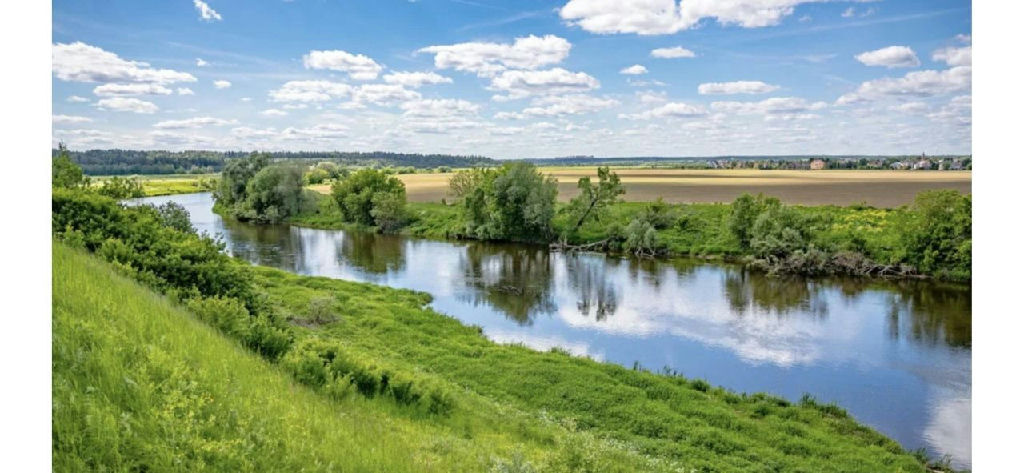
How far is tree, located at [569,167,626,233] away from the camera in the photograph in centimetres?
4634

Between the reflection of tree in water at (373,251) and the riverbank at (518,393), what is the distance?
50.8 feet

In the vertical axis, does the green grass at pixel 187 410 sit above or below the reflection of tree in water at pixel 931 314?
above

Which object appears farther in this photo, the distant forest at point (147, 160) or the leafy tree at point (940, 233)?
the leafy tree at point (940, 233)

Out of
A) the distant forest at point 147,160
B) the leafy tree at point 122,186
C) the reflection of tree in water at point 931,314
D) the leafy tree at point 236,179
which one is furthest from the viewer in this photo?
the leafy tree at point 236,179

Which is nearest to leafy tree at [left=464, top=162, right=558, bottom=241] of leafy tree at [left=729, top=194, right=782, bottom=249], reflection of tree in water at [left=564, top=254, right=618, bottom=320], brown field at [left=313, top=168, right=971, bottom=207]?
reflection of tree in water at [left=564, top=254, right=618, bottom=320]

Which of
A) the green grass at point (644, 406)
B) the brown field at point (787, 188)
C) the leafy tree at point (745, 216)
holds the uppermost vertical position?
the brown field at point (787, 188)

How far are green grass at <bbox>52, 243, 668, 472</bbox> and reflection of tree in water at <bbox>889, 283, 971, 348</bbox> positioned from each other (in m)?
21.0

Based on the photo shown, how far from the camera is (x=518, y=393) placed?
15.0 metres

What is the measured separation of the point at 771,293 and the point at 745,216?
37.1 feet

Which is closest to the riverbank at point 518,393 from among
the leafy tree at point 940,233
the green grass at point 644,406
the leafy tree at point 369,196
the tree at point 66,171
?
the green grass at point 644,406

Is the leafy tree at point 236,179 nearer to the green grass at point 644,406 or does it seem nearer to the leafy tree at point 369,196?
the leafy tree at point 369,196

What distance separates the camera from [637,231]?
43844 millimetres

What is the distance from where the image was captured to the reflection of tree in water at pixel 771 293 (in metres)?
27.8
